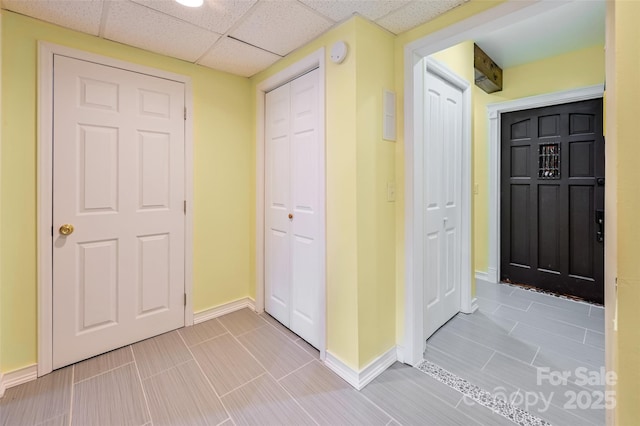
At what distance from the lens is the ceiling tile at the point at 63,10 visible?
1.62 m

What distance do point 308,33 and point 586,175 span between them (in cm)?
328

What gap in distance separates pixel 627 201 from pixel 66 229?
8.89 ft

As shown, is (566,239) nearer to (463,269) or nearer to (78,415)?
(463,269)

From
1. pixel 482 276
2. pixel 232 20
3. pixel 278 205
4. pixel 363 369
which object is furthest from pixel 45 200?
pixel 482 276

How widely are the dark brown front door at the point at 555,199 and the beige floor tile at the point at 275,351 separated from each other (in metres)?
3.03

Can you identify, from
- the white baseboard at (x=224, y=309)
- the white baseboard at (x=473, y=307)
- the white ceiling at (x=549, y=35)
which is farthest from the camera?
the white baseboard at (x=473, y=307)

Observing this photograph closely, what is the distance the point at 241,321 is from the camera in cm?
260

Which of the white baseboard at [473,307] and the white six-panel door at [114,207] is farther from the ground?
the white six-panel door at [114,207]

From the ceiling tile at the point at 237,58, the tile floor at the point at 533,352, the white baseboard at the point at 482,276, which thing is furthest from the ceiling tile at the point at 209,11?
the white baseboard at the point at 482,276

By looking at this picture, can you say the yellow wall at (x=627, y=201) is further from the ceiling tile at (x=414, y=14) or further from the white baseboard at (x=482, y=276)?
the white baseboard at (x=482, y=276)

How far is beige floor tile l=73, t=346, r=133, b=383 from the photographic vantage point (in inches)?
73.7

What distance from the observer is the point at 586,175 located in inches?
120

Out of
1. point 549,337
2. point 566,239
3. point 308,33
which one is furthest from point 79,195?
point 566,239

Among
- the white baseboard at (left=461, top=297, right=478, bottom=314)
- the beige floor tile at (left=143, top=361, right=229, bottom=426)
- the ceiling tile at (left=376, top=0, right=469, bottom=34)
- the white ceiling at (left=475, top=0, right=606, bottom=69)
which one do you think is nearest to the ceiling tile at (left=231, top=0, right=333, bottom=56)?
the ceiling tile at (left=376, top=0, right=469, bottom=34)
